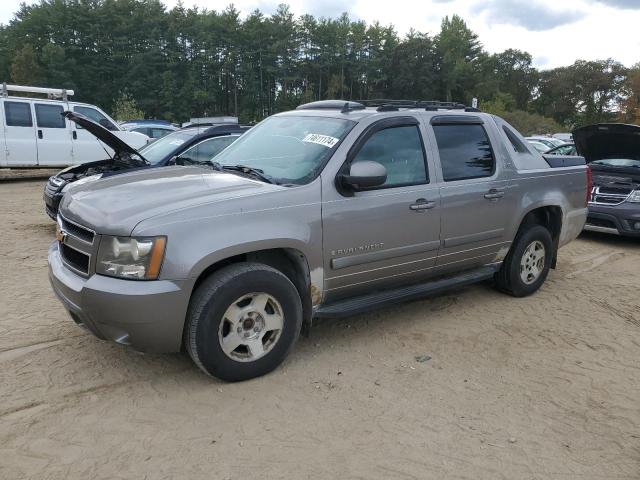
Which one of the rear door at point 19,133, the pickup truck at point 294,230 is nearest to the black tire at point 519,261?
the pickup truck at point 294,230

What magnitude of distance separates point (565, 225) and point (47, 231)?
699cm

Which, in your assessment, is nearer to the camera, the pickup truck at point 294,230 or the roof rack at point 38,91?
the pickup truck at point 294,230

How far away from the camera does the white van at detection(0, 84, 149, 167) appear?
12.0m

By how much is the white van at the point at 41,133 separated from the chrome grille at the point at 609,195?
10214 mm

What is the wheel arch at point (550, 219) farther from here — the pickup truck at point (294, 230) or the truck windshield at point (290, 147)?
the truck windshield at point (290, 147)

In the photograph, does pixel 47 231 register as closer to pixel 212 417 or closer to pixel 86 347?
pixel 86 347

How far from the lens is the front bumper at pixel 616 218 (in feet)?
25.7

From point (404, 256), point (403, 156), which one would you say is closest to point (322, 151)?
point (403, 156)

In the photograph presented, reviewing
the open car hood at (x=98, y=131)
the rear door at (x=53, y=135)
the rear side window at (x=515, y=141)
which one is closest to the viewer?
the open car hood at (x=98, y=131)

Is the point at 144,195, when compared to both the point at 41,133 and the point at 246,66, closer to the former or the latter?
the point at 41,133

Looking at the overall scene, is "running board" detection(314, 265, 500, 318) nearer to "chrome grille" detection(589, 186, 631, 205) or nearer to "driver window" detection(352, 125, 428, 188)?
"driver window" detection(352, 125, 428, 188)

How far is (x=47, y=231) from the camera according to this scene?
25.0 ft

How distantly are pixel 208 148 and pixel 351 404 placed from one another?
16.5 ft

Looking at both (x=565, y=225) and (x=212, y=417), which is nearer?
(x=212, y=417)
